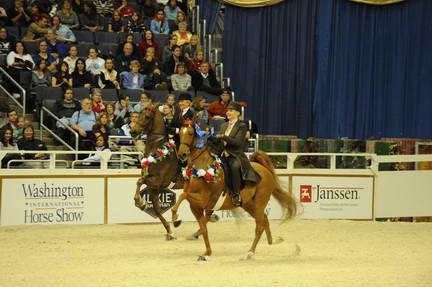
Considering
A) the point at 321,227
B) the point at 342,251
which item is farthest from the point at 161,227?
the point at 342,251

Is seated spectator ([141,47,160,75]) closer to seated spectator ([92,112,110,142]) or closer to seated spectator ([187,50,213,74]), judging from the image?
seated spectator ([187,50,213,74])

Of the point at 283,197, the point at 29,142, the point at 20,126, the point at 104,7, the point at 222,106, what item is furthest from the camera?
the point at 104,7

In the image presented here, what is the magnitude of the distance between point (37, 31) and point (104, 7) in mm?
2189

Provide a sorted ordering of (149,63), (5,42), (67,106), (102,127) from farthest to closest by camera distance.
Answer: (149,63) < (5,42) < (67,106) < (102,127)

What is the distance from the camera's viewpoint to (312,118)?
55.5ft

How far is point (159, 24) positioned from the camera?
17359 mm

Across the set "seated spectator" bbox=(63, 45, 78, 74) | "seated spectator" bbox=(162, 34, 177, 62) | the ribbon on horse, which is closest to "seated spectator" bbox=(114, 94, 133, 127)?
"seated spectator" bbox=(63, 45, 78, 74)

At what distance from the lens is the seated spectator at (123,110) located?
14339mm

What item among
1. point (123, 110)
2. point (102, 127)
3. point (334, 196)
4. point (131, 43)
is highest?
point (131, 43)

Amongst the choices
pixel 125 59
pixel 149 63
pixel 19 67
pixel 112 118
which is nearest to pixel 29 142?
pixel 112 118

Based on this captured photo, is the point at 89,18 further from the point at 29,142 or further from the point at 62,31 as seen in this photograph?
the point at 29,142

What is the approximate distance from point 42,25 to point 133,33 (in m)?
2.12

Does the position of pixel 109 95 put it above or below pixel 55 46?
below

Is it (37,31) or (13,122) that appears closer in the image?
(13,122)
